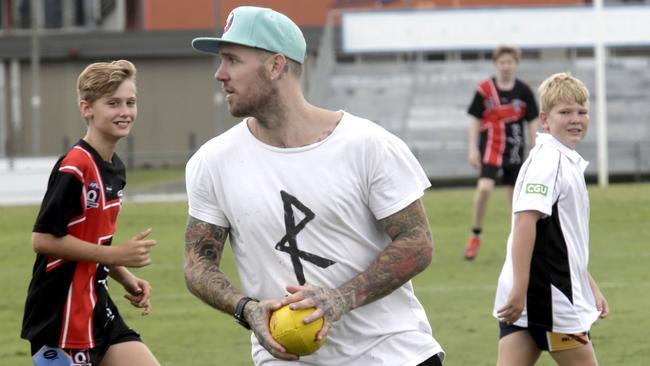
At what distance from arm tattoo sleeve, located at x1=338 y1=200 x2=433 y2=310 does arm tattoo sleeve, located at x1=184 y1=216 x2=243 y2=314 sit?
1.60 ft

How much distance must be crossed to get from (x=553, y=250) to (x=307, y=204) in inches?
71.3

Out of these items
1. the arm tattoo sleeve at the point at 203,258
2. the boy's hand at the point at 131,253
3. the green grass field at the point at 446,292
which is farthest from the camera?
the green grass field at the point at 446,292

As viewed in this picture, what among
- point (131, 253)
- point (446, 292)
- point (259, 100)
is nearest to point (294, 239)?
point (259, 100)

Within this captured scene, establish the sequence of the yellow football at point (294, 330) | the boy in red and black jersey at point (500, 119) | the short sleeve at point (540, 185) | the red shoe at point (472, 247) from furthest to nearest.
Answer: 1. the boy in red and black jersey at point (500, 119)
2. the red shoe at point (472, 247)
3. the short sleeve at point (540, 185)
4. the yellow football at point (294, 330)

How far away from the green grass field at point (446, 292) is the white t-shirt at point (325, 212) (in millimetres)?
4238

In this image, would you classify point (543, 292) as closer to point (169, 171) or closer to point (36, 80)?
point (169, 171)

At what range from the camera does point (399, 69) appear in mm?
38656

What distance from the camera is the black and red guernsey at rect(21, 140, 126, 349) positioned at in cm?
586

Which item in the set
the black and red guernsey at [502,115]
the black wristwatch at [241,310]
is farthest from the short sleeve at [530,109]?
the black wristwatch at [241,310]

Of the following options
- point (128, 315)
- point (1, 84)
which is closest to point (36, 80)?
point (1, 84)

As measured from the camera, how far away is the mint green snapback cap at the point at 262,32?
452 cm

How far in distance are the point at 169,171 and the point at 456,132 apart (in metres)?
8.21

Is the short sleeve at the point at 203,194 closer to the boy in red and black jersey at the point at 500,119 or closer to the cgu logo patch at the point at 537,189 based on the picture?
the cgu logo patch at the point at 537,189

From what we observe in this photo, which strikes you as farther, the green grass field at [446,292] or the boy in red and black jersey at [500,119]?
the boy in red and black jersey at [500,119]
